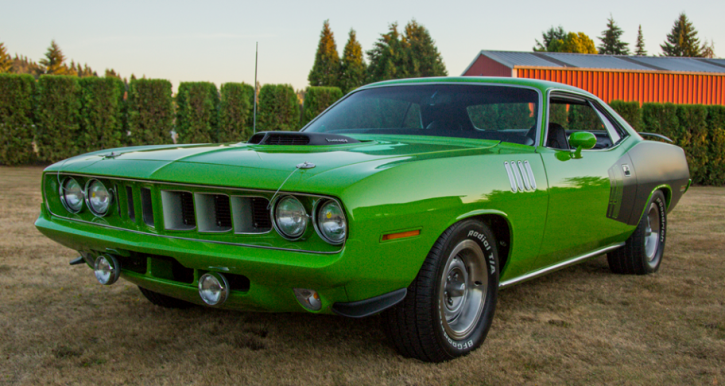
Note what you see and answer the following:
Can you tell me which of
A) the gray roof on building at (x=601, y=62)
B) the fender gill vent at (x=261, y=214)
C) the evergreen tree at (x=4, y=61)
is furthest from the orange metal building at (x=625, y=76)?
the evergreen tree at (x=4, y=61)

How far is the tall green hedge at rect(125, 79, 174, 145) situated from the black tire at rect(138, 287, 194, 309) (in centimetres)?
1162

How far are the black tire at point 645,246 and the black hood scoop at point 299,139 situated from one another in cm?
242

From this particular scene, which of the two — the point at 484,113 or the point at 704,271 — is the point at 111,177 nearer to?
the point at 484,113

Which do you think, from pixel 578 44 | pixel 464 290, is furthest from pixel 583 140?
pixel 578 44

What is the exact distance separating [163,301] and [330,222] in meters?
1.73

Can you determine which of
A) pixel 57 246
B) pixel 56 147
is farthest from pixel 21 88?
pixel 57 246

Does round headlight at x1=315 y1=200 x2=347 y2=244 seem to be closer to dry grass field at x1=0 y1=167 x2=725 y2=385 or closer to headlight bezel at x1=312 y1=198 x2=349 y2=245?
headlight bezel at x1=312 y1=198 x2=349 y2=245

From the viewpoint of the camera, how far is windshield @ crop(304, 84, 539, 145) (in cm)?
347

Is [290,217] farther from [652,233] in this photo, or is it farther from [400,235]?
[652,233]

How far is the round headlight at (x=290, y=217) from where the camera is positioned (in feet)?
7.29

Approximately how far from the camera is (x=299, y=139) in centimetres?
306

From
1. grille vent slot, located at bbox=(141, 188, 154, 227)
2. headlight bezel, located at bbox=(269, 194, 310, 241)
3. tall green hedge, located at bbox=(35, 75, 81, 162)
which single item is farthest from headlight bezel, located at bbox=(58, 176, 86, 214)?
tall green hedge, located at bbox=(35, 75, 81, 162)

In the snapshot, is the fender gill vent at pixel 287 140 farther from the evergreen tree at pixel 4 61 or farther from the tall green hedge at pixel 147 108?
the evergreen tree at pixel 4 61

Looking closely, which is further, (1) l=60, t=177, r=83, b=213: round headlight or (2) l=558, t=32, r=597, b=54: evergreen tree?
(2) l=558, t=32, r=597, b=54: evergreen tree
